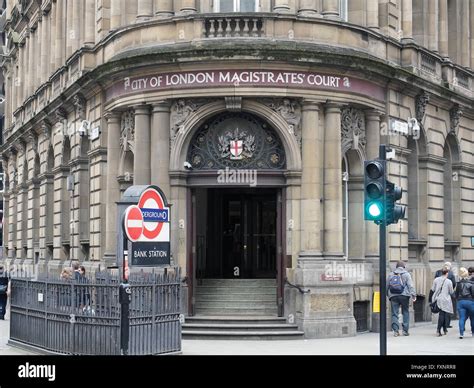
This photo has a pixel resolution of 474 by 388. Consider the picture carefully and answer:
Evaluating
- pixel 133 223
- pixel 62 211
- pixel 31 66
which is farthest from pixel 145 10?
pixel 31 66

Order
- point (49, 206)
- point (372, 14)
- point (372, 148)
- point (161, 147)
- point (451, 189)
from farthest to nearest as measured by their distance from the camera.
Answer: point (49, 206), point (451, 189), point (372, 14), point (372, 148), point (161, 147)

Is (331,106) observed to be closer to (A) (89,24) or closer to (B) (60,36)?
(A) (89,24)

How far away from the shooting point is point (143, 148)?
2514 cm

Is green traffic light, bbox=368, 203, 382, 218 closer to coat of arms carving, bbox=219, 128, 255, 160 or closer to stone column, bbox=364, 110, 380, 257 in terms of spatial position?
coat of arms carving, bbox=219, 128, 255, 160

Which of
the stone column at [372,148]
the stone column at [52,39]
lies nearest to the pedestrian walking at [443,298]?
the stone column at [372,148]

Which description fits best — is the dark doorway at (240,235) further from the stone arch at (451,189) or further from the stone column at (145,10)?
the stone arch at (451,189)

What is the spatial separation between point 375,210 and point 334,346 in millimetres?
6134

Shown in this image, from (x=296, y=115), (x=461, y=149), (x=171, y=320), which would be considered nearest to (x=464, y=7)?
(x=461, y=149)

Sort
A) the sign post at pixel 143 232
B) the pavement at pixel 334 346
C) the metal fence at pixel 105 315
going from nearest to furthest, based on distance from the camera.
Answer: the sign post at pixel 143 232 < the metal fence at pixel 105 315 < the pavement at pixel 334 346

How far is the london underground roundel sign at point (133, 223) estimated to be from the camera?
16375 mm

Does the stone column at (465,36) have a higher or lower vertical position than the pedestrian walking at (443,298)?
higher

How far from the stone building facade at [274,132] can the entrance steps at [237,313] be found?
49 cm

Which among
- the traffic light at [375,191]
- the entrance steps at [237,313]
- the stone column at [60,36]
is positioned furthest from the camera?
the stone column at [60,36]

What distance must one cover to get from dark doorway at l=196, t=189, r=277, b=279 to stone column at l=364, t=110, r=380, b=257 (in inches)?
116
